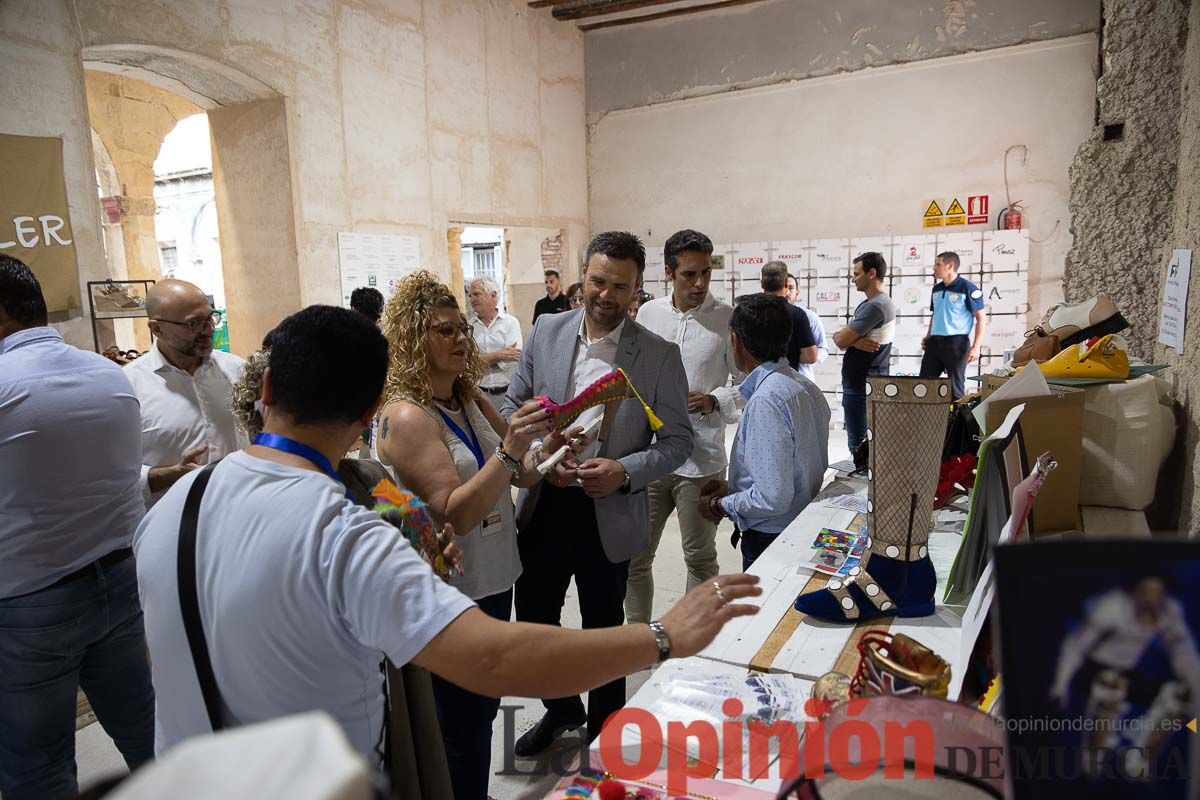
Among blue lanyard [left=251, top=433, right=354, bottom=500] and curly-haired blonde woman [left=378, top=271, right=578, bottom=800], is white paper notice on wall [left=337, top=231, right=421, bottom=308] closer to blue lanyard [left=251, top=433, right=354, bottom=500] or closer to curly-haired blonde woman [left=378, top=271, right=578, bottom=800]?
curly-haired blonde woman [left=378, top=271, right=578, bottom=800]

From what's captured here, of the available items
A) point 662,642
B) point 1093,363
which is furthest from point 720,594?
point 1093,363

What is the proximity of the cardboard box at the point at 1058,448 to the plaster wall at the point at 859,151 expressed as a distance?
5.89 metres

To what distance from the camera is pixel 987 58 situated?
6770 millimetres

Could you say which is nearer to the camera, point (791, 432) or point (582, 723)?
point (791, 432)

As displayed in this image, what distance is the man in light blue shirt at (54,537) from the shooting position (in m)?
1.95

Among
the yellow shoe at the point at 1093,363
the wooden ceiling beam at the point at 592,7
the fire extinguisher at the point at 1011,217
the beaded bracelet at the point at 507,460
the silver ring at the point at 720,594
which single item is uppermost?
the wooden ceiling beam at the point at 592,7

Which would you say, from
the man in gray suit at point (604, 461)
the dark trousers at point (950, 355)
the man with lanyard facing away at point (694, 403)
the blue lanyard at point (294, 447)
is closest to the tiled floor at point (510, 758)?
the man in gray suit at point (604, 461)

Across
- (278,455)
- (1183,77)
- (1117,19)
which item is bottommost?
(278,455)

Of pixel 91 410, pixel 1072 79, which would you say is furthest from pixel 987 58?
pixel 91 410

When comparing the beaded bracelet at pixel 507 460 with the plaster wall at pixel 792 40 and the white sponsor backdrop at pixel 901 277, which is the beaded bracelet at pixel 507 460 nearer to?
the white sponsor backdrop at pixel 901 277

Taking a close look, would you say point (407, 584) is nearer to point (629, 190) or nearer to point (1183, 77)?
point (1183, 77)

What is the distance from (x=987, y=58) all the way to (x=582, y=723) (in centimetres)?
723

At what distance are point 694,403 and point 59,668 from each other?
253 cm

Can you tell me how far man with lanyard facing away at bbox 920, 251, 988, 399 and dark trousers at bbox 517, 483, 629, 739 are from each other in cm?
525
